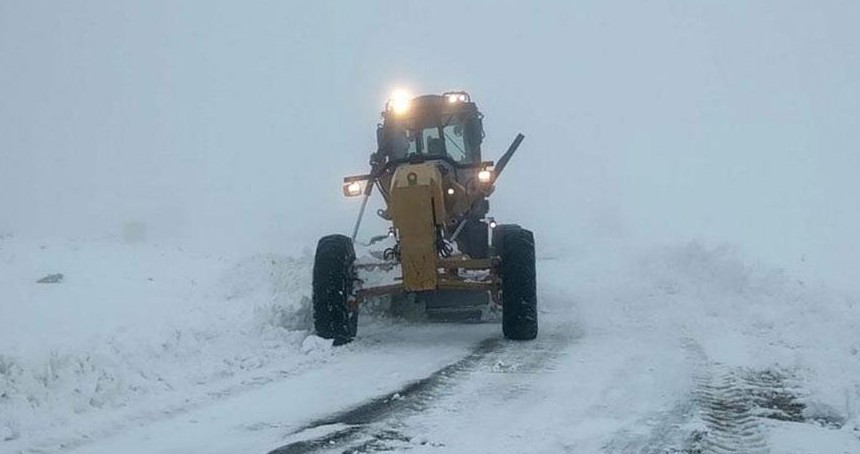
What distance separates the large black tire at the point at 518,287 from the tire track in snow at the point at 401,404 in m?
0.15

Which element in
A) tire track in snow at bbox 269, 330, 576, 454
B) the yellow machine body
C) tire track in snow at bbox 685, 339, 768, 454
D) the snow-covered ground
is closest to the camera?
tire track in snow at bbox 685, 339, 768, 454

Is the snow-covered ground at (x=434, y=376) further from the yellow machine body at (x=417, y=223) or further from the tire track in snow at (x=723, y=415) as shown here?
the yellow machine body at (x=417, y=223)

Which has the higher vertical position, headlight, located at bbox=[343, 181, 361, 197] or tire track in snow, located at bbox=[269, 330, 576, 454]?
headlight, located at bbox=[343, 181, 361, 197]

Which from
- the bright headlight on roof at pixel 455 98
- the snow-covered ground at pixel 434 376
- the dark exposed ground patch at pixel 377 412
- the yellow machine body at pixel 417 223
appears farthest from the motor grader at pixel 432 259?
the dark exposed ground patch at pixel 377 412

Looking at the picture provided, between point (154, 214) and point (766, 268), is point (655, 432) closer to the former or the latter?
point (766, 268)

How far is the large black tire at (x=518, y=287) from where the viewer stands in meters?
8.26

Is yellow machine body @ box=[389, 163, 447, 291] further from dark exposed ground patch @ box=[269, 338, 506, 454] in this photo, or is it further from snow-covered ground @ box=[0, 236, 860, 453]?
dark exposed ground patch @ box=[269, 338, 506, 454]

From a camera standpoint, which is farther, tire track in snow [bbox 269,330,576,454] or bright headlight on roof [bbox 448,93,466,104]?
bright headlight on roof [bbox 448,93,466,104]

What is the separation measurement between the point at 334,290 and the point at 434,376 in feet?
7.28

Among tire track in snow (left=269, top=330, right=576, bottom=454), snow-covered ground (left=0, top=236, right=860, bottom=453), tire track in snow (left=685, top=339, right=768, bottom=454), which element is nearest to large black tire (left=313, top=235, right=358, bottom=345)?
snow-covered ground (left=0, top=236, right=860, bottom=453)

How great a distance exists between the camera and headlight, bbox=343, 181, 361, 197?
9.32 meters

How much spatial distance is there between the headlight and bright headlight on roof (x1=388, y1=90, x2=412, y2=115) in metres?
1.65

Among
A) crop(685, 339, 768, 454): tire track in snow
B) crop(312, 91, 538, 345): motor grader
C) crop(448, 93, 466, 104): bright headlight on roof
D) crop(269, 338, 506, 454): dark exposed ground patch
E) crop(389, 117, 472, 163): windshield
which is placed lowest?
crop(685, 339, 768, 454): tire track in snow

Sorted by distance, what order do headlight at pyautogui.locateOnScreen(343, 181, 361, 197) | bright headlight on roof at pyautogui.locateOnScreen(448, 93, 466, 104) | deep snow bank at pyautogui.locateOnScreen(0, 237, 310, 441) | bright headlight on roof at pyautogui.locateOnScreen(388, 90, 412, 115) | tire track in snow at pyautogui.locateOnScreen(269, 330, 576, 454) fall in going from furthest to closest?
bright headlight on roof at pyautogui.locateOnScreen(388, 90, 412, 115)
bright headlight on roof at pyautogui.locateOnScreen(448, 93, 466, 104)
headlight at pyautogui.locateOnScreen(343, 181, 361, 197)
deep snow bank at pyautogui.locateOnScreen(0, 237, 310, 441)
tire track in snow at pyautogui.locateOnScreen(269, 330, 576, 454)
